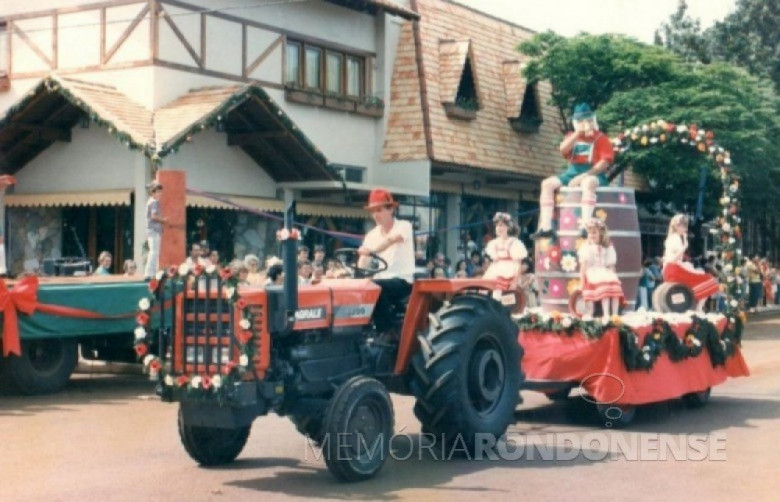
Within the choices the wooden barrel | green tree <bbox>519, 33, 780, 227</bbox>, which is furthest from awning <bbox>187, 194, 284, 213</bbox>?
green tree <bbox>519, 33, 780, 227</bbox>

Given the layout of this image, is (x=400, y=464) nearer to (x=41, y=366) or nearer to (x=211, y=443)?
(x=211, y=443)

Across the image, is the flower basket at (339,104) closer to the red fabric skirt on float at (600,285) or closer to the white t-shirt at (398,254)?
the red fabric skirt on float at (600,285)

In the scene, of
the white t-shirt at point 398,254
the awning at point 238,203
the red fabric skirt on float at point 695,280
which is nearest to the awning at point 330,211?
the awning at point 238,203

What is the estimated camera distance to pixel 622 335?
12.1 metres

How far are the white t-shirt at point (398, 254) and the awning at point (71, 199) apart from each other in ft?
40.9

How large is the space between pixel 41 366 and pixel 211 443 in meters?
6.49

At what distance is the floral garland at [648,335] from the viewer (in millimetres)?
12102

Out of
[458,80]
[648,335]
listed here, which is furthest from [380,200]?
[458,80]

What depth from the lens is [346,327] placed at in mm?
9602

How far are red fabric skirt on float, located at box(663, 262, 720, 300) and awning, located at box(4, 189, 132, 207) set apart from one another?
10.7 metres

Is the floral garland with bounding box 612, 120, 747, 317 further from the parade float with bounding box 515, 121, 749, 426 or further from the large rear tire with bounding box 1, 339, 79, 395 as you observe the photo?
the large rear tire with bounding box 1, 339, 79, 395

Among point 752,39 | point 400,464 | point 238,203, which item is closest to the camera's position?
point 400,464

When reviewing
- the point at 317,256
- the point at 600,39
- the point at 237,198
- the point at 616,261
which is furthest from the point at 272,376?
the point at 600,39

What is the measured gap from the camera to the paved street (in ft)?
28.4
